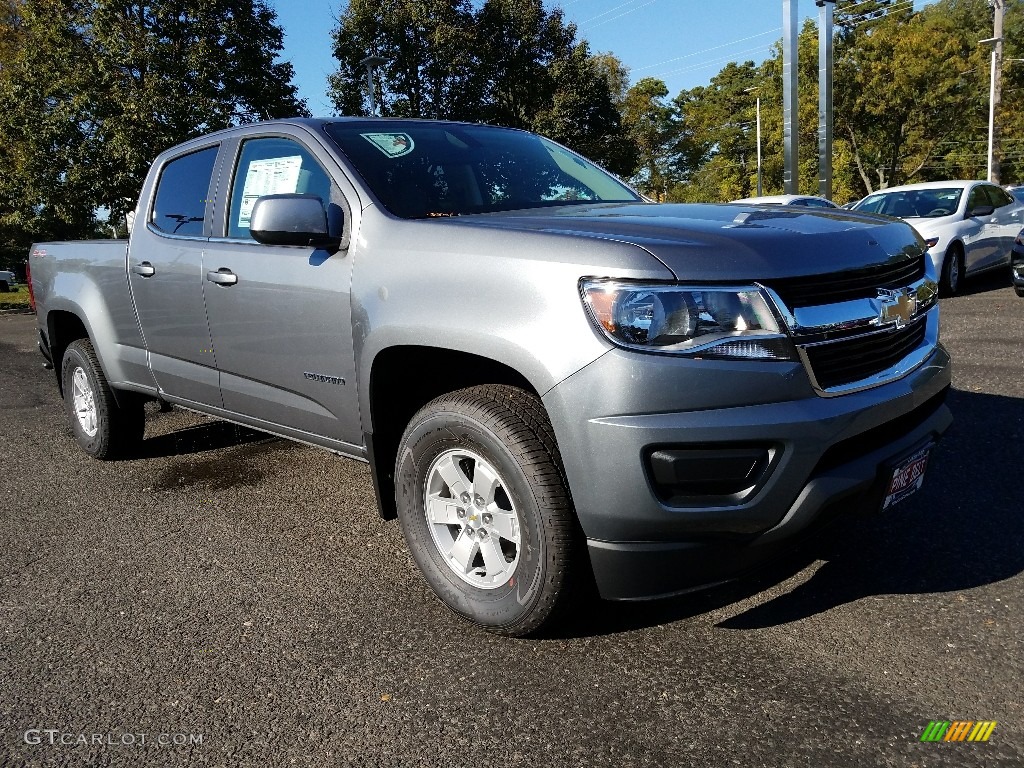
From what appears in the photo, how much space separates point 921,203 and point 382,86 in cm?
1680

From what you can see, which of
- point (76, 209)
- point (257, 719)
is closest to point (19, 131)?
point (76, 209)

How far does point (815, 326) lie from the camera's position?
7.51ft

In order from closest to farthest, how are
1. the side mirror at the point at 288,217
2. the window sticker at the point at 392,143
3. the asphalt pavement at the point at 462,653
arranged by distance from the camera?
the asphalt pavement at the point at 462,653, the side mirror at the point at 288,217, the window sticker at the point at 392,143

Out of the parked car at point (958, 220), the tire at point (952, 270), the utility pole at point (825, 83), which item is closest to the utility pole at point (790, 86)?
the utility pole at point (825, 83)

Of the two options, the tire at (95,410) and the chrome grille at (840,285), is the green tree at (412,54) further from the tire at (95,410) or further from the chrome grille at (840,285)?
the chrome grille at (840,285)

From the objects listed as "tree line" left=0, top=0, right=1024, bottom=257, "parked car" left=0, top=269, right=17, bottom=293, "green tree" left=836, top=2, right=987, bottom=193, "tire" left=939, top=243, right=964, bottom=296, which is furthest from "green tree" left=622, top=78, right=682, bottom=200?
"tire" left=939, top=243, right=964, bottom=296

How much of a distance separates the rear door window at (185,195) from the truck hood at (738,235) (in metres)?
1.75

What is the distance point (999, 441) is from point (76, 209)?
668 inches

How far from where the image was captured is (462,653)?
2617mm

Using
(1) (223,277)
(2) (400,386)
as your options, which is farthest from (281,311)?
(2) (400,386)

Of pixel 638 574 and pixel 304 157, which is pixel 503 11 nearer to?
pixel 304 157

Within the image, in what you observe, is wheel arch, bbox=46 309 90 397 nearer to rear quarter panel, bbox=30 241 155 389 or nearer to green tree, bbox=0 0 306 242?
rear quarter panel, bbox=30 241 155 389

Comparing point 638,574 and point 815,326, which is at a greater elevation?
point 815,326

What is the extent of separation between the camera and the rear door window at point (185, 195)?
3996 mm
